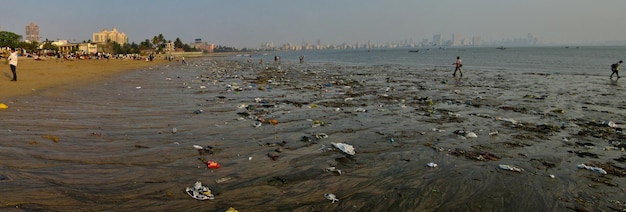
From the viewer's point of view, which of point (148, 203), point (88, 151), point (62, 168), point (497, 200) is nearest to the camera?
point (148, 203)

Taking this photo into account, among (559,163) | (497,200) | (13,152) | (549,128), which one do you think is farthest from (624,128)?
(13,152)

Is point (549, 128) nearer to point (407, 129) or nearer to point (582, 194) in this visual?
point (407, 129)

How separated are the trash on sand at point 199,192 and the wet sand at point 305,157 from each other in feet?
0.29

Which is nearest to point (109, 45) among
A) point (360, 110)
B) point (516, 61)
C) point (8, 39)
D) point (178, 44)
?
point (8, 39)

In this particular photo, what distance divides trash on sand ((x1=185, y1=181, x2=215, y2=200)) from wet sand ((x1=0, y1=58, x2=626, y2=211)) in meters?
0.09

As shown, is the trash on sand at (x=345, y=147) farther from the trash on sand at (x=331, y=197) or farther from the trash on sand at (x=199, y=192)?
the trash on sand at (x=199, y=192)

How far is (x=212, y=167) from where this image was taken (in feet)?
16.6

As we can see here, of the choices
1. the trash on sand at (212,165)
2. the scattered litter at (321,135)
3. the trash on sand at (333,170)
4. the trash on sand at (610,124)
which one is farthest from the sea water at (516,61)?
the trash on sand at (212,165)

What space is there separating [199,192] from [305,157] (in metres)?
2.00

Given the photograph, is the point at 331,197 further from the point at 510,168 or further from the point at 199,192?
the point at 510,168

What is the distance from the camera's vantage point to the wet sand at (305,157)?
13.4ft

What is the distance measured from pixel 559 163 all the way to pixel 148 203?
19.2ft

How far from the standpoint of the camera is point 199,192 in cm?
411

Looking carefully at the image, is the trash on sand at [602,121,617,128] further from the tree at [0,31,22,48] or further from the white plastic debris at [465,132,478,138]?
the tree at [0,31,22,48]
